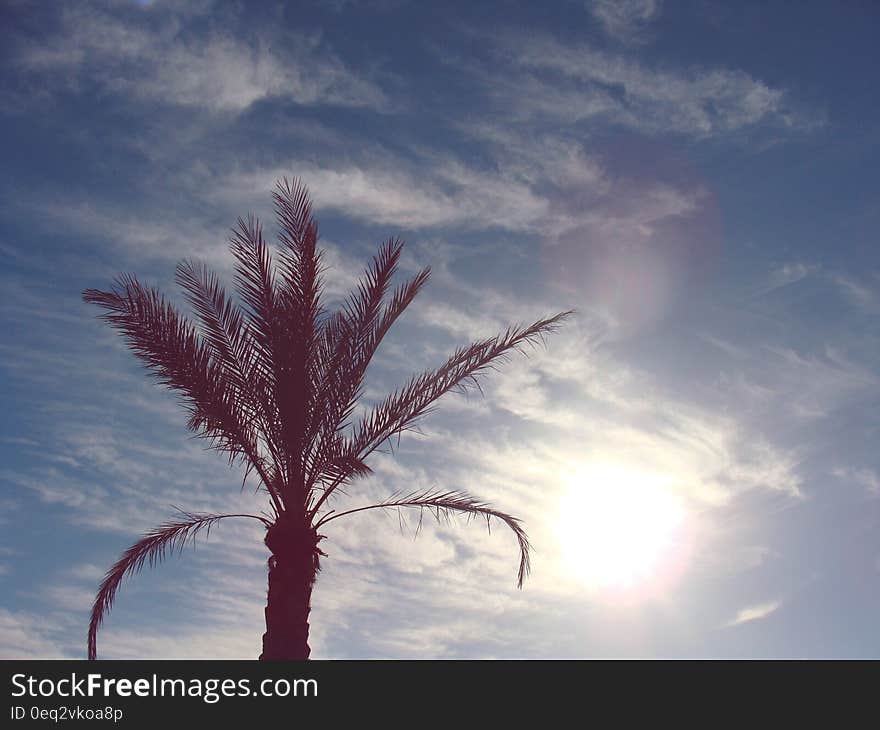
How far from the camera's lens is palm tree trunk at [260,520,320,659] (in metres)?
11.3

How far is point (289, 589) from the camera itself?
38.1ft

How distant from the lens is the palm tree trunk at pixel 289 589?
1132 cm
